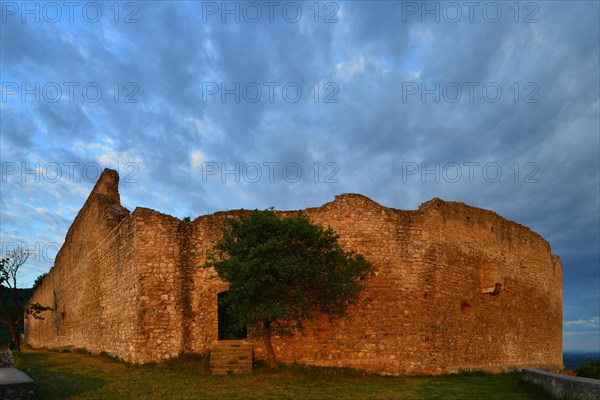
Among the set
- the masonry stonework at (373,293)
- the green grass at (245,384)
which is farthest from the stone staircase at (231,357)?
the masonry stonework at (373,293)

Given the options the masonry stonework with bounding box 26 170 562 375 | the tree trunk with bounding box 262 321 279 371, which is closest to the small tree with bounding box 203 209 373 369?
the tree trunk with bounding box 262 321 279 371

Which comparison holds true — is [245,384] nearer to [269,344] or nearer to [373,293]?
[269,344]

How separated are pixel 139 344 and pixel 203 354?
1.97m

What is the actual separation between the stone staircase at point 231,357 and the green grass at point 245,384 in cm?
36

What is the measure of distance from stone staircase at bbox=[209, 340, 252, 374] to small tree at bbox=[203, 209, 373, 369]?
0.79m

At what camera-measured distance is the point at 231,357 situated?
14.1m

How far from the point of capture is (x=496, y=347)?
1780 cm

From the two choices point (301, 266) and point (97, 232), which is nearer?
point (301, 266)

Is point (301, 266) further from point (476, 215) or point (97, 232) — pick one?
point (97, 232)

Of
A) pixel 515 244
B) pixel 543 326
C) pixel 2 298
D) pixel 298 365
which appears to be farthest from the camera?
pixel 2 298

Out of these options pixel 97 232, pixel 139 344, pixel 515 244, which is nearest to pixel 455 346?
pixel 515 244

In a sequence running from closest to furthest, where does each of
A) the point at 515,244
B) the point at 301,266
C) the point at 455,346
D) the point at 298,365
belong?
1. the point at 301,266
2. the point at 298,365
3. the point at 455,346
4. the point at 515,244

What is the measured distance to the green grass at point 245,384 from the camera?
33.6 feet

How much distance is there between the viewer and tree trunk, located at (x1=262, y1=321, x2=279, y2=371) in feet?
44.6
